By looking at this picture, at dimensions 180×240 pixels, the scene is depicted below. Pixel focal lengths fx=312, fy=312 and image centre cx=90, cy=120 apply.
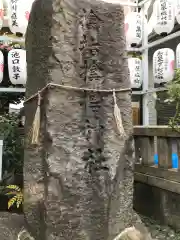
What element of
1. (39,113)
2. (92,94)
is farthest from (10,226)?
(92,94)

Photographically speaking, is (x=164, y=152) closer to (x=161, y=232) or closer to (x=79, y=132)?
(x=161, y=232)

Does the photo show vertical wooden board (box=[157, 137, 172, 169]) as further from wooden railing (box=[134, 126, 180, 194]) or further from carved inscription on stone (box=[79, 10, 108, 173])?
carved inscription on stone (box=[79, 10, 108, 173])

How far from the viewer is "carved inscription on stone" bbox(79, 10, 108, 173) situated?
2.69 metres

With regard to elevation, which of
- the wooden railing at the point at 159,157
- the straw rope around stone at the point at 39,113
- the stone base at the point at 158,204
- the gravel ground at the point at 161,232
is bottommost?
the gravel ground at the point at 161,232

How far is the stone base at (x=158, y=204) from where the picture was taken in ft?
12.6

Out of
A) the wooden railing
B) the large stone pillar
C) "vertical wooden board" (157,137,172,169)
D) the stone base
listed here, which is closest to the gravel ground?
the stone base

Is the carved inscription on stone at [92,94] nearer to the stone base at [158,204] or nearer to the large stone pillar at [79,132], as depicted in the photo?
the large stone pillar at [79,132]

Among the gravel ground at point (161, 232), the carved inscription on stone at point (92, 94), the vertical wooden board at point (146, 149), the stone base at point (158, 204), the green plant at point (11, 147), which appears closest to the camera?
the carved inscription on stone at point (92, 94)

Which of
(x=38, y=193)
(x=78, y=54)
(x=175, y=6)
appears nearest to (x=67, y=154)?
(x=38, y=193)

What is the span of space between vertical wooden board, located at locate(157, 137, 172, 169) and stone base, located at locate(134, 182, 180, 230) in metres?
0.35

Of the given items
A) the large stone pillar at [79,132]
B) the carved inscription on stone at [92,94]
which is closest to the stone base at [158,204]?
the large stone pillar at [79,132]

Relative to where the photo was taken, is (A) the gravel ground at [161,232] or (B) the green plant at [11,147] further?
(B) the green plant at [11,147]

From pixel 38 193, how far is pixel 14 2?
4.51 m

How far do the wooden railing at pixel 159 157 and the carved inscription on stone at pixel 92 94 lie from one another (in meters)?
1.47
